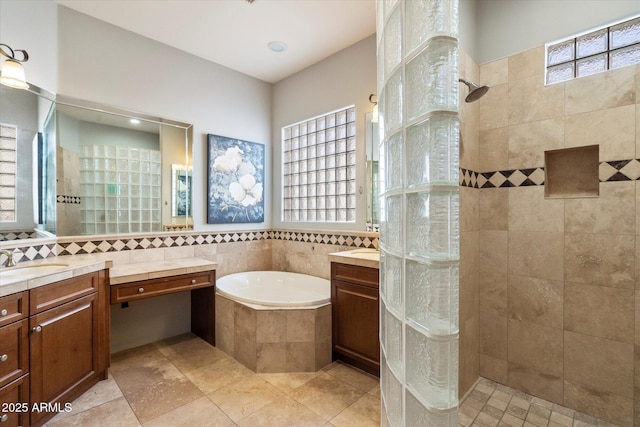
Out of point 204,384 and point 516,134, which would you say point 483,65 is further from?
point 204,384

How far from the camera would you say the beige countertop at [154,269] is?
2.16 m

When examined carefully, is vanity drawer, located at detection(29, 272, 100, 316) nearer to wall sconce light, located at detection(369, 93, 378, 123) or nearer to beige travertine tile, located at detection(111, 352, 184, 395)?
beige travertine tile, located at detection(111, 352, 184, 395)

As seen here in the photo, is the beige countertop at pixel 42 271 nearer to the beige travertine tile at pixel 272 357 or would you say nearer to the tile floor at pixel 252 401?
the tile floor at pixel 252 401

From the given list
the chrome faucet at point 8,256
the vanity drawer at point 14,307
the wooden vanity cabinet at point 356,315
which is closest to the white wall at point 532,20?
the wooden vanity cabinet at point 356,315

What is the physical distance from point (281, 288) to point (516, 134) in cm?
262

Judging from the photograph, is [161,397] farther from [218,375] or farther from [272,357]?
[272,357]

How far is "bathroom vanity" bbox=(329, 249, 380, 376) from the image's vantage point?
2.11m

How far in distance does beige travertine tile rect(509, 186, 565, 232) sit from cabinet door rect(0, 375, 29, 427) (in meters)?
3.13

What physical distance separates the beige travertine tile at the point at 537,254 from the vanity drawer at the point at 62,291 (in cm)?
298

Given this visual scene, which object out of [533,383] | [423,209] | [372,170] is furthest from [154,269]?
[533,383]

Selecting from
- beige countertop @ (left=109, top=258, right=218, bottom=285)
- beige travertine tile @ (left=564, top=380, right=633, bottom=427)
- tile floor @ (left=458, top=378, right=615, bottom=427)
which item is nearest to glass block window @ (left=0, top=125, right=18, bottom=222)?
beige countertop @ (left=109, top=258, right=218, bottom=285)

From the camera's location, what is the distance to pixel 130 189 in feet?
8.72

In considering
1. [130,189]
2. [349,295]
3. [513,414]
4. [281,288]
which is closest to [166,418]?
[349,295]

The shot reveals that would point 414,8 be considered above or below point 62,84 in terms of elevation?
below
